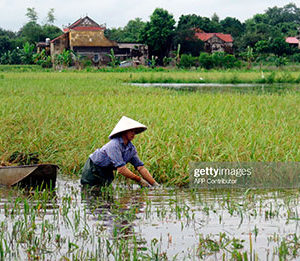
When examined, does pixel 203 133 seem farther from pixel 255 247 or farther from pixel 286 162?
pixel 255 247

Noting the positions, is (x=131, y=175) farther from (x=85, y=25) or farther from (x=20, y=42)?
(x=20, y=42)

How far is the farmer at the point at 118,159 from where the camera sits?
4.16m

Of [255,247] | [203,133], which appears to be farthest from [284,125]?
[255,247]

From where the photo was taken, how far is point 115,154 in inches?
165

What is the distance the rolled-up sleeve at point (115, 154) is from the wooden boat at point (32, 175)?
21.6 inches

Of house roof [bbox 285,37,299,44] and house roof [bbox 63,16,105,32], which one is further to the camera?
house roof [bbox 285,37,299,44]

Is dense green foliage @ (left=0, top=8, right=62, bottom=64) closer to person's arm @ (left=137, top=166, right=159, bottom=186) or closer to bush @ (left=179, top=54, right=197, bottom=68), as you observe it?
bush @ (left=179, top=54, right=197, bottom=68)

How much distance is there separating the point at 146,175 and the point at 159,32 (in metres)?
35.7

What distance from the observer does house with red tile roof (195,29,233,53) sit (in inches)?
1697

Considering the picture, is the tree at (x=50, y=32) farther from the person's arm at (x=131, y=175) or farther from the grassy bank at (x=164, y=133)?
the person's arm at (x=131, y=175)

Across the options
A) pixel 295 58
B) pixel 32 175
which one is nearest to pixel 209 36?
pixel 295 58

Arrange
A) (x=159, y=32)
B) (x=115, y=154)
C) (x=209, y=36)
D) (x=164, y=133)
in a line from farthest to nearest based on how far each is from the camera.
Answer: (x=209, y=36) → (x=159, y=32) → (x=164, y=133) → (x=115, y=154)

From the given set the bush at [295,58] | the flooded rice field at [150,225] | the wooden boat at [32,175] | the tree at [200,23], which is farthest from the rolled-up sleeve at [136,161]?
the tree at [200,23]

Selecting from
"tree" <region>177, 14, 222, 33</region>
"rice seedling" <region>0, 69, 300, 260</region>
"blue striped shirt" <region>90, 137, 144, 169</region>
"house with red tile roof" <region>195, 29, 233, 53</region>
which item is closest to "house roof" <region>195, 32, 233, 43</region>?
"house with red tile roof" <region>195, 29, 233, 53</region>
